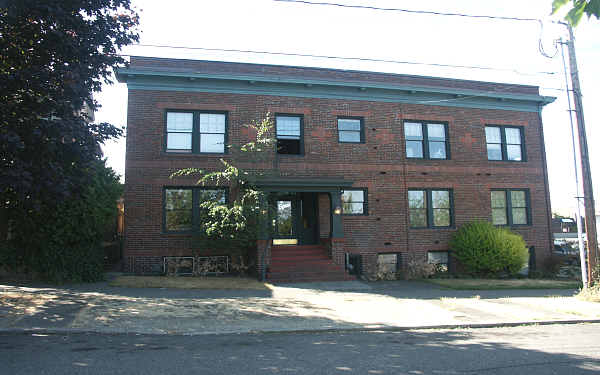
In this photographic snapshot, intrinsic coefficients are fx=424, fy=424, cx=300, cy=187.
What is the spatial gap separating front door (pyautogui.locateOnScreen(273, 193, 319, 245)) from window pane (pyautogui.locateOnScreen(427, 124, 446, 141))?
582 cm

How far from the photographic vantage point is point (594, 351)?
674cm

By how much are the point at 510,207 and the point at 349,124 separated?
819cm

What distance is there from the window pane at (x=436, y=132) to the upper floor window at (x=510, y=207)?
11.1 feet

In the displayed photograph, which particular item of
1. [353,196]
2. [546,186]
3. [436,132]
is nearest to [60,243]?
[353,196]

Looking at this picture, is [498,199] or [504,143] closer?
[498,199]

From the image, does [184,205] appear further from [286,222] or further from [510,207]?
[510,207]

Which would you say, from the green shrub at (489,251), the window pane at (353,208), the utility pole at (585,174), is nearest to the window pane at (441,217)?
the green shrub at (489,251)

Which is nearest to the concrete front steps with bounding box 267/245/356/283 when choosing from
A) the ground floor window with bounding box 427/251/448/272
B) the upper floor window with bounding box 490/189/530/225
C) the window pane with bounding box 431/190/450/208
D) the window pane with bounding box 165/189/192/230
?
the window pane with bounding box 165/189/192/230

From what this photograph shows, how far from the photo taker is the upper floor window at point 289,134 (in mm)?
17031

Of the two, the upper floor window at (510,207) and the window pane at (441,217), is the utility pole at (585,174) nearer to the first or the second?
the window pane at (441,217)

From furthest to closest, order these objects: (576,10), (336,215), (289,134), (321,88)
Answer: (321,88) → (289,134) → (336,215) → (576,10)

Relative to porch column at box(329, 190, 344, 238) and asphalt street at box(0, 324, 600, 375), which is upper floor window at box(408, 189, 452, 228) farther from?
asphalt street at box(0, 324, 600, 375)

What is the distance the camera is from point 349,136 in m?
17.6

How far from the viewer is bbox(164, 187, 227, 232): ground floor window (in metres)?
15.8
